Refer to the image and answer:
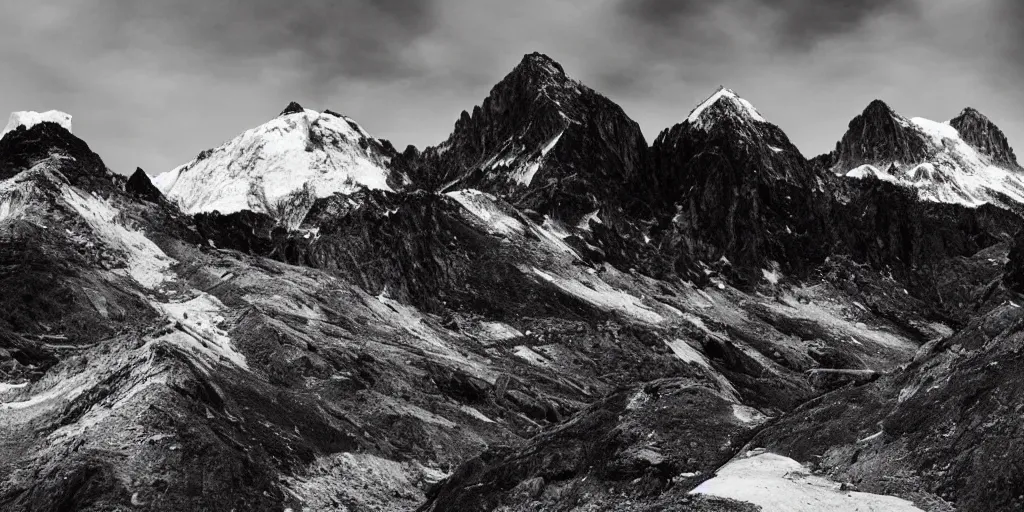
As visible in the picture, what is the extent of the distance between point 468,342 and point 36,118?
7123 centimetres

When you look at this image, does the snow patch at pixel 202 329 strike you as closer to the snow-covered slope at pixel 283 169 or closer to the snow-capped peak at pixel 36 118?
the snow-capped peak at pixel 36 118

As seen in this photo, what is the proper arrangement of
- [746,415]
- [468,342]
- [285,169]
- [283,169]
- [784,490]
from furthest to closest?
[283,169], [285,169], [468,342], [746,415], [784,490]

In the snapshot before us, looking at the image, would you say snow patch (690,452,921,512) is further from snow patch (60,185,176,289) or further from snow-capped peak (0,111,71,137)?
snow-capped peak (0,111,71,137)

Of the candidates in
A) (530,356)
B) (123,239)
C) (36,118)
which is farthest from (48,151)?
(530,356)

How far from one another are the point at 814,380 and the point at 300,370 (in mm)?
38607

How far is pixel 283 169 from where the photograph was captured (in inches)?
6353

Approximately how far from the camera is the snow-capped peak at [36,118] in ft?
396

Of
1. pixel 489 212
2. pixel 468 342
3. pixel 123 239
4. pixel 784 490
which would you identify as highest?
pixel 489 212

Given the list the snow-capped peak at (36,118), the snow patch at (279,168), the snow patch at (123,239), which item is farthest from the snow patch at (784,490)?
the snow patch at (279,168)

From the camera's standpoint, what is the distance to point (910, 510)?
21.5 meters

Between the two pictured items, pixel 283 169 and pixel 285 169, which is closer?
pixel 285 169

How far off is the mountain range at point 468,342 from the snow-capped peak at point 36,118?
544 mm

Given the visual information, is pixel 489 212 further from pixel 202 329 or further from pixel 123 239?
pixel 202 329

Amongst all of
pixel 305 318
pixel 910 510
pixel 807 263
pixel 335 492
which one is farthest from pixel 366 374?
pixel 807 263
